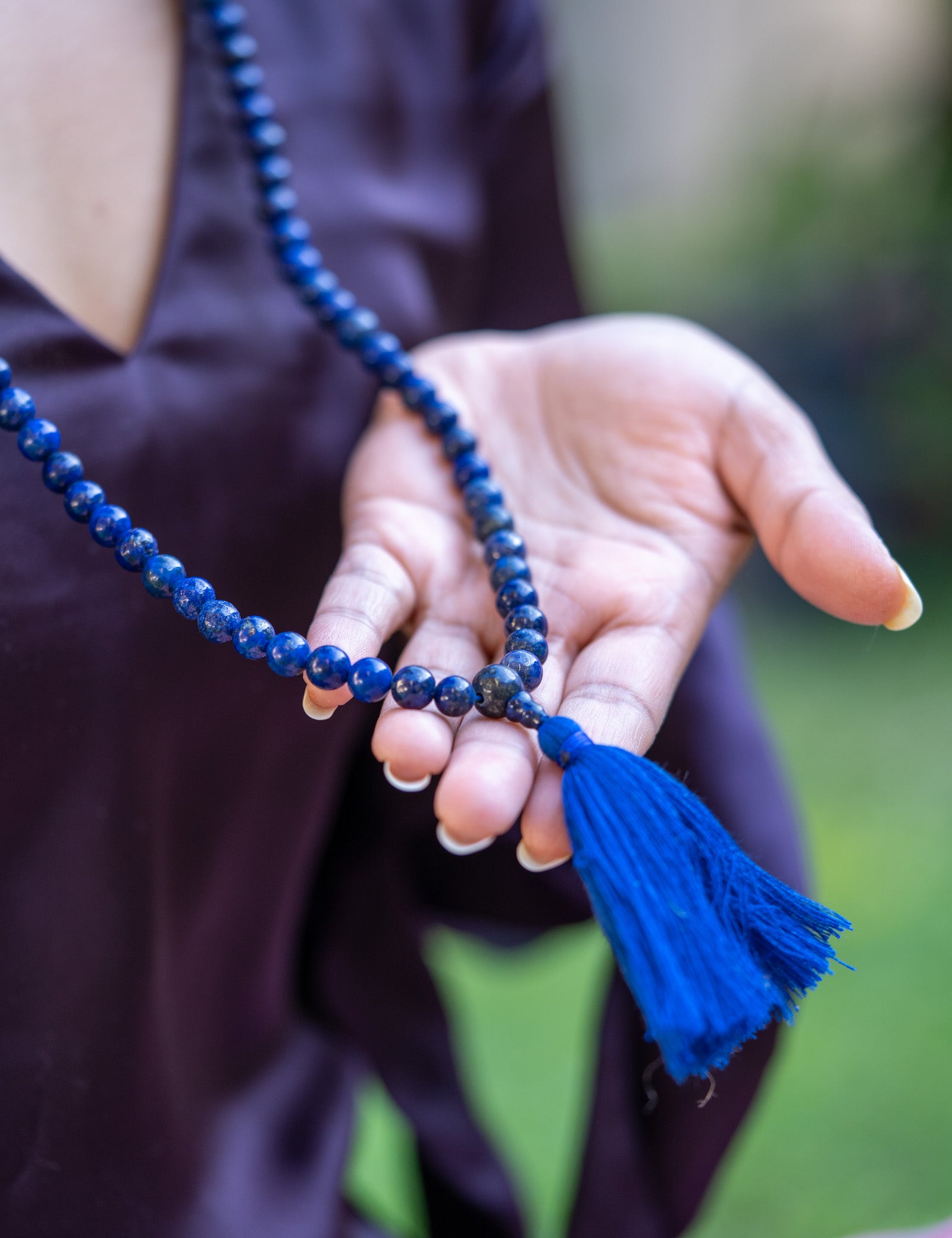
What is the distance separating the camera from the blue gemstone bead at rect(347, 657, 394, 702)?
49 centimetres

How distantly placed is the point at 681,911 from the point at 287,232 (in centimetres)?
49

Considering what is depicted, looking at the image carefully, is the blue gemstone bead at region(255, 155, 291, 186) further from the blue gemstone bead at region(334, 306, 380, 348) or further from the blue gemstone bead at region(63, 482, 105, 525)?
the blue gemstone bead at region(63, 482, 105, 525)

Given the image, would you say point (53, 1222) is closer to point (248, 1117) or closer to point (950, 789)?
point (248, 1117)

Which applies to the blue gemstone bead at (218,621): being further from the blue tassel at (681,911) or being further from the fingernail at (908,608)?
the fingernail at (908,608)

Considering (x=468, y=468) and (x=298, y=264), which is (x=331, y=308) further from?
(x=468, y=468)

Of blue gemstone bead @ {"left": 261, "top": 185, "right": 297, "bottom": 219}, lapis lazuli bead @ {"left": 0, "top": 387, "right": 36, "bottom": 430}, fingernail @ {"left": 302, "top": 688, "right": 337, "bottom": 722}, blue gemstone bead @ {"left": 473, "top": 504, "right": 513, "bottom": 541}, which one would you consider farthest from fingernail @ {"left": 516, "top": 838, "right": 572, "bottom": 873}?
blue gemstone bead @ {"left": 261, "top": 185, "right": 297, "bottom": 219}

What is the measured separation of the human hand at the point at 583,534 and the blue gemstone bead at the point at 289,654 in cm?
1

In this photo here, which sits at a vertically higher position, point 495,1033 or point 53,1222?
point 53,1222

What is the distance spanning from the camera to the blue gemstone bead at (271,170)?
0.65 metres

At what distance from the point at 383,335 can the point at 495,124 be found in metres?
0.26

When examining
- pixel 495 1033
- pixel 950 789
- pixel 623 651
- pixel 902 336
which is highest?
pixel 623 651

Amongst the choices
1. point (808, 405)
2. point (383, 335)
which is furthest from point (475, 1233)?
point (808, 405)

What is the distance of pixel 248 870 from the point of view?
2.16ft

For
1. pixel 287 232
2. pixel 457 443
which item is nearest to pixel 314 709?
pixel 457 443
